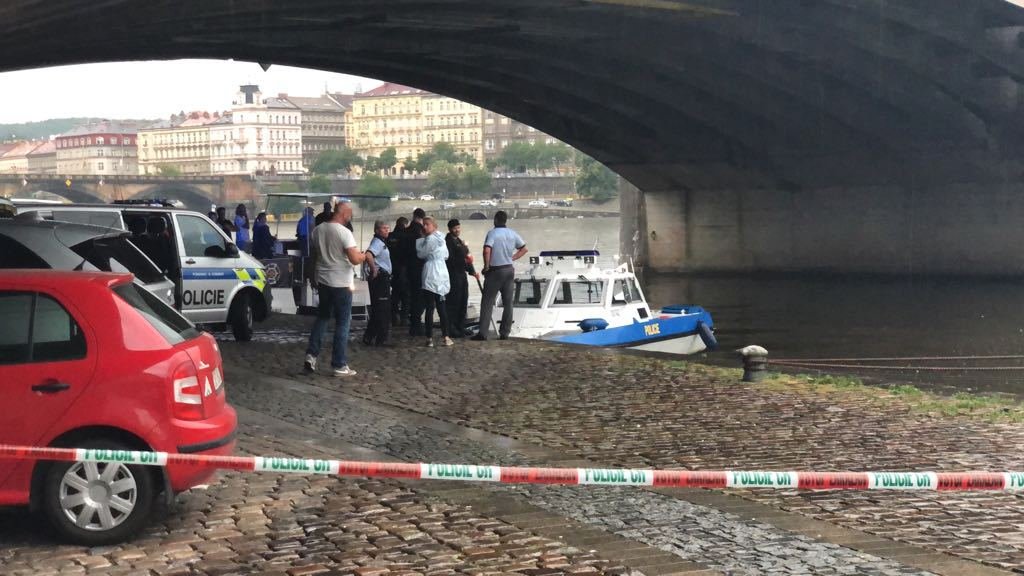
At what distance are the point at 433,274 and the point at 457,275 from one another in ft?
6.29

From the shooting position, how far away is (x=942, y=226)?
46312mm

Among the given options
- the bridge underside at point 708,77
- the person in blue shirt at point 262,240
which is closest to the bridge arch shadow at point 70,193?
the bridge underside at point 708,77

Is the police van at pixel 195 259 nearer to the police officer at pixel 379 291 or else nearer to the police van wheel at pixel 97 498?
the police officer at pixel 379 291

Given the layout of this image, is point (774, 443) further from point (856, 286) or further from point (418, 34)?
point (856, 286)

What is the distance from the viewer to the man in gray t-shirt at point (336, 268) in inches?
525

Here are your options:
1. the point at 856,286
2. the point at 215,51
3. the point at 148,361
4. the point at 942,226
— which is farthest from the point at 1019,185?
the point at 148,361

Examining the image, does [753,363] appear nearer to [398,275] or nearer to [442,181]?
[398,275]

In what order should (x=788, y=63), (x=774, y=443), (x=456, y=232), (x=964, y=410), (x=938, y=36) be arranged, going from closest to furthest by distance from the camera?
1. (x=774, y=443)
2. (x=964, y=410)
3. (x=456, y=232)
4. (x=938, y=36)
5. (x=788, y=63)

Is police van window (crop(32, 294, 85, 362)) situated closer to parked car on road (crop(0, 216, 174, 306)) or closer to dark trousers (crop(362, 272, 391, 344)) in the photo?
parked car on road (crop(0, 216, 174, 306))

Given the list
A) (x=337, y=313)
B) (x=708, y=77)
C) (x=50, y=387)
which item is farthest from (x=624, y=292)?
(x=708, y=77)

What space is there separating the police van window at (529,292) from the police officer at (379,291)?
12.9 ft

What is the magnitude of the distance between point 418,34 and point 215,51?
533 centimetres

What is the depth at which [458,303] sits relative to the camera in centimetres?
1916

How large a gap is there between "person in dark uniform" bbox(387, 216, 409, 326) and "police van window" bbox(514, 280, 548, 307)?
175cm
